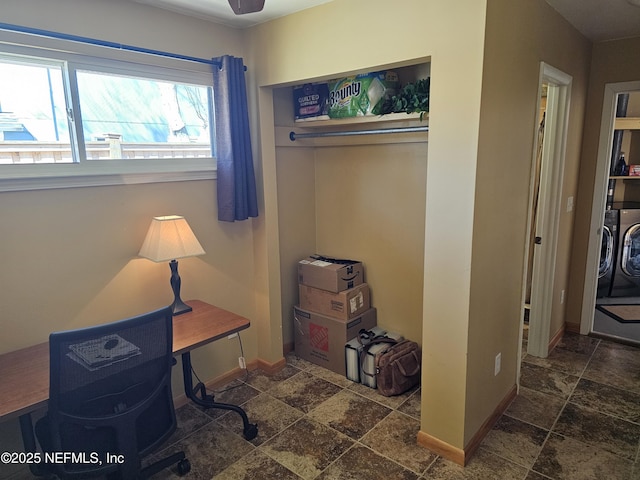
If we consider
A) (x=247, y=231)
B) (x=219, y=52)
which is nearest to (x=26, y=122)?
(x=219, y=52)

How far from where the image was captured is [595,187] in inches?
135

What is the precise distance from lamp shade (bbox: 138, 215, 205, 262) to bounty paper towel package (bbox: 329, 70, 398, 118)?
4.20ft

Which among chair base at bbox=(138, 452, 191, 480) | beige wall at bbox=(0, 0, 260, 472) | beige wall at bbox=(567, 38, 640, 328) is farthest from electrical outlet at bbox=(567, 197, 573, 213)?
chair base at bbox=(138, 452, 191, 480)

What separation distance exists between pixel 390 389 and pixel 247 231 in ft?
4.84

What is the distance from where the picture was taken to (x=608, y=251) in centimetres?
454

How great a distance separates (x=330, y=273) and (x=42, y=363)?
181 centimetres

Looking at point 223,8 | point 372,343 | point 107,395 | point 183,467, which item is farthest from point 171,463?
point 223,8

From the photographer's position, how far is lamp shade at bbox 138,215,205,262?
228 cm

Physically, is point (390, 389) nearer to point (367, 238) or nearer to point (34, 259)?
point (367, 238)

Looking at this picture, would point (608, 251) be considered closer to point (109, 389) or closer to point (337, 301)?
point (337, 301)

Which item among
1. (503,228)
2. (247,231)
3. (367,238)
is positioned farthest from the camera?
(367,238)

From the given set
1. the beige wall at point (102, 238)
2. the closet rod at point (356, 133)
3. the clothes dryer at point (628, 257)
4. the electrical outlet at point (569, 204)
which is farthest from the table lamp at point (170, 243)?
the clothes dryer at point (628, 257)

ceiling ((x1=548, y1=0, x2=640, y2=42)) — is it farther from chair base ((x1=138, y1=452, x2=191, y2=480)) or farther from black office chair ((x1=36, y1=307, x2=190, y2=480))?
chair base ((x1=138, y1=452, x2=191, y2=480))

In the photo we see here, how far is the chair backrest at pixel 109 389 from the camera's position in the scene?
4.93 feet
